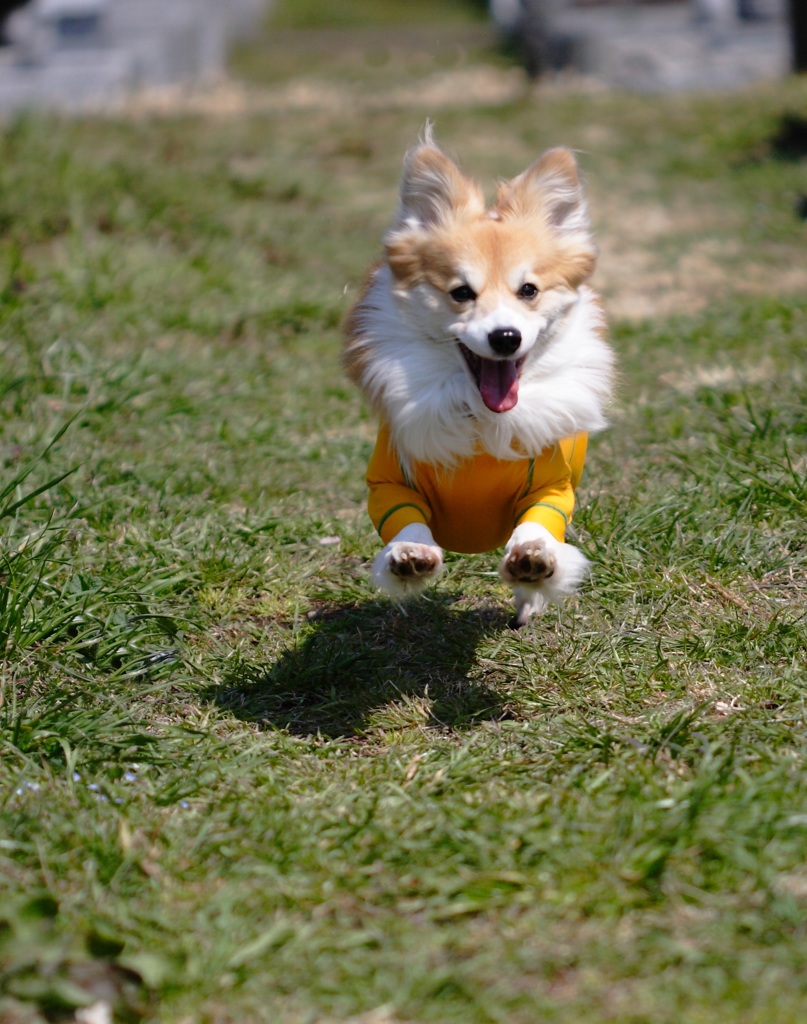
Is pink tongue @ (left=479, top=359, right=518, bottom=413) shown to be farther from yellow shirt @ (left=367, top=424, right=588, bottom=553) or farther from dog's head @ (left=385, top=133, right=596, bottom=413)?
yellow shirt @ (left=367, top=424, right=588, bottom=553)

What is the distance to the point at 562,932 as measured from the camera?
2.22 metres

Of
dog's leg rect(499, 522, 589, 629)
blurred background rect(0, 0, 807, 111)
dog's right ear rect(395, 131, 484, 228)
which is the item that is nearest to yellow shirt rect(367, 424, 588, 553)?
dog's leg rect(499, 522, 589, 629)

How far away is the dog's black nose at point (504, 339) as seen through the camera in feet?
8.94

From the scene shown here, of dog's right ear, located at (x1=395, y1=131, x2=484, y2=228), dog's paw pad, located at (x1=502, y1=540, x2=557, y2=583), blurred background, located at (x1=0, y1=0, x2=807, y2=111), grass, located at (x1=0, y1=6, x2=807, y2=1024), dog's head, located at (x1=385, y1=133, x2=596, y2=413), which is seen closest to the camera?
grass, located at (x1=0, y1=6, x2=807, y2=1024)

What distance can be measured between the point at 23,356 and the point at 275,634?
2370mm

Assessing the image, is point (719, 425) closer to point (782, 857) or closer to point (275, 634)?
point (275, 634)

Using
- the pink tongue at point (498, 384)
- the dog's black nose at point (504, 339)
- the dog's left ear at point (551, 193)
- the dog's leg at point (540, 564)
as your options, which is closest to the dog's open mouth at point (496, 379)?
the pink tongue at point (498, 384)

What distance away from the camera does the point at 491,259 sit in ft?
9.39

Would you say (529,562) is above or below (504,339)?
below

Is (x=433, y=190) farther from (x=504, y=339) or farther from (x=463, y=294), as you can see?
(x=504, y=339)

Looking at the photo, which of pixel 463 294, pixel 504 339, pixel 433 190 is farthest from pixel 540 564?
A: pixel 433 190

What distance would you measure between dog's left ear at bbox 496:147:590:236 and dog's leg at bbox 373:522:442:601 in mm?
889

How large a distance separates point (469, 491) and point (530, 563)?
0.40 metres

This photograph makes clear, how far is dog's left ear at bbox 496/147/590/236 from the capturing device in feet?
9.97
